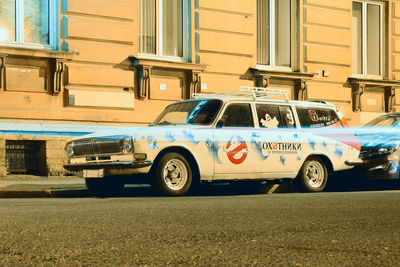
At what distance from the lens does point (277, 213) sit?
7.34 meters

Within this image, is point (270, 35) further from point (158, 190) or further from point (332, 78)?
point (158, 190)

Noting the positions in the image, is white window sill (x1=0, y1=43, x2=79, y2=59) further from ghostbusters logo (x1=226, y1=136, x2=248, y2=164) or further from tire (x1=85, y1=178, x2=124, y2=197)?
ghostbusters logo (x1=226, y1=136, x2=248, y2=164)

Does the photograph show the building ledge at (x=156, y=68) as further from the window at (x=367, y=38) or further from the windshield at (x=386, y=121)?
the window at (x=367, y=38)

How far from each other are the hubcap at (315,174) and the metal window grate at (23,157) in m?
6.06

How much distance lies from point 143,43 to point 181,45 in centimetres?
104

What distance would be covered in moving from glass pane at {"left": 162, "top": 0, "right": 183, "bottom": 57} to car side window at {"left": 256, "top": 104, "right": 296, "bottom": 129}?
18.1 feet

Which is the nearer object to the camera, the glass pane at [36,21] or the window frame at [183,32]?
the glass pane at [36,21]

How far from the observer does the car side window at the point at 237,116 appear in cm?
1080

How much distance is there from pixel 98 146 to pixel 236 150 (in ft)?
7.47

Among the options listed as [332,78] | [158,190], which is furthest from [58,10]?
[332,78]

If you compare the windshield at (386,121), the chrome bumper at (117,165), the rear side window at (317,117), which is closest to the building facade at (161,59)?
the windshield at (386,121)

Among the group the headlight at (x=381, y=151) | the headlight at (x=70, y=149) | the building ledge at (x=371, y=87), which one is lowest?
the headlight at (x=381, y=151)

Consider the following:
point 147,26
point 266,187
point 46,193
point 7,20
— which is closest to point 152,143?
point 46,193

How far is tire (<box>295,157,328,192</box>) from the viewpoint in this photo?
11617 mm
